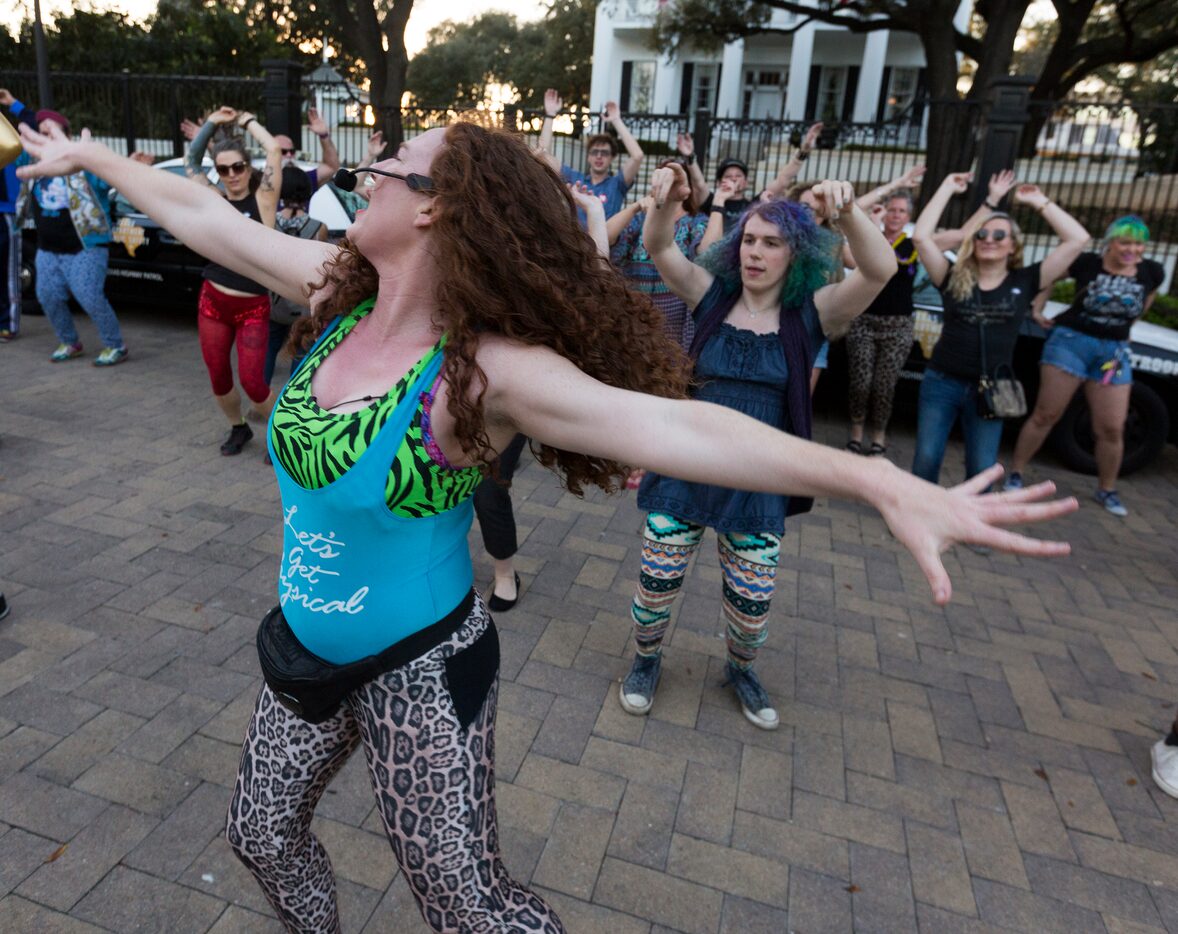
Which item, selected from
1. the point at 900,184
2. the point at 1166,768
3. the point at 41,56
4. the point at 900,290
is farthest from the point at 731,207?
the point at 41,56

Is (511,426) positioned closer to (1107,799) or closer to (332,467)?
(332,467)

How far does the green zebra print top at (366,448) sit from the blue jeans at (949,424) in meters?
4.19

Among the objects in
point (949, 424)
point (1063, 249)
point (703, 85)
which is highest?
point (703, 85)

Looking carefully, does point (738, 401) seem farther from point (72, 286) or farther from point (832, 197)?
point (72, 286)

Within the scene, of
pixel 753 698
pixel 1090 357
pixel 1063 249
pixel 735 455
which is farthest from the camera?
pixel 1090 357

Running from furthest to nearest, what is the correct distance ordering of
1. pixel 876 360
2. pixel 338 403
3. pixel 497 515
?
pixel 876 360 < pixel 497 515 < pixel 338 403

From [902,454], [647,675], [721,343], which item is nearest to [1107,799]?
[647,675]

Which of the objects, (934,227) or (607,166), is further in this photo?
(607,166)

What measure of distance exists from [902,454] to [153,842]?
591 cm

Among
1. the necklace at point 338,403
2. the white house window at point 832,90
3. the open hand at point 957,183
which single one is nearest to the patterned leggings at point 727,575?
the necklace at point 338,403

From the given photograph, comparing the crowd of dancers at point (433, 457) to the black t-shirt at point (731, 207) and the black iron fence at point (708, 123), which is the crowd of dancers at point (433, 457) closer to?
the black t-shirt at point (731, 207)

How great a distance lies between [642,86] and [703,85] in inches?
96.6

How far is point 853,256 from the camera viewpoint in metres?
2.77

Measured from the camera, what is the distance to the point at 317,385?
165 cm
